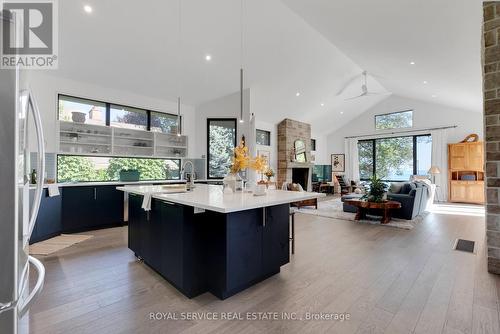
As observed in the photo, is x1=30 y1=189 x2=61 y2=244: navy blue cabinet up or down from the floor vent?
up

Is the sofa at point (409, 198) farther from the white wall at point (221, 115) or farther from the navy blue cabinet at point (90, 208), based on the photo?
the navy blue cabinet at point (90, 208)

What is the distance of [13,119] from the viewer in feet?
2.81

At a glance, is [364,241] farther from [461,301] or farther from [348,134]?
[348,134]

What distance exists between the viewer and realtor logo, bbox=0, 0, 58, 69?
0.86 meters

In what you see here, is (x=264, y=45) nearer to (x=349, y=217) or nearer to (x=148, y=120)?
(x=148, y=120)

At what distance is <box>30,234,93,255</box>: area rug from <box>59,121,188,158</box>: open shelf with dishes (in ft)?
5.22

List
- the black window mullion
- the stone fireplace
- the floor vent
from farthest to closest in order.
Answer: the stone fireplace → the black window mullion → the floor vent

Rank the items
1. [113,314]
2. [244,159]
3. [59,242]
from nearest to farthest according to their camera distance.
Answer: [113,314], [244,159], [59,242]

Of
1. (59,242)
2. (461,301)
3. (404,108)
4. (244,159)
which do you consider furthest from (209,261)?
(404,108)

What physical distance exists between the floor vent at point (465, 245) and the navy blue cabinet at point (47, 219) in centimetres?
611

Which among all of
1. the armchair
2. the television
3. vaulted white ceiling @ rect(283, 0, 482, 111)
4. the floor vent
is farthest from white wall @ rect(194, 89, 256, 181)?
the television

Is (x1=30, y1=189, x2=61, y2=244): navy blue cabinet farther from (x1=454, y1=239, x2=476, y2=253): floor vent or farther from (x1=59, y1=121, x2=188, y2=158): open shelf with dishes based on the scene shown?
(x1=454, y1=239, x2=476, y2=253): floor vent

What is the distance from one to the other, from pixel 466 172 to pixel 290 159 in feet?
18.5

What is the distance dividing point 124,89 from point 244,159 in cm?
379
